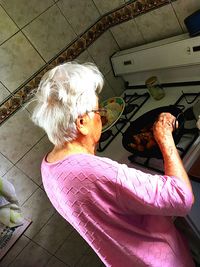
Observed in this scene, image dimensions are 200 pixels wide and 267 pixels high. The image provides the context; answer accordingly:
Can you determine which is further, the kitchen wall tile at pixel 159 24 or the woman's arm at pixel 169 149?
the kitchen wall tile at pixel 159 24

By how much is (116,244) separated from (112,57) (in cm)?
137

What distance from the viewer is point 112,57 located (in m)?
1.80

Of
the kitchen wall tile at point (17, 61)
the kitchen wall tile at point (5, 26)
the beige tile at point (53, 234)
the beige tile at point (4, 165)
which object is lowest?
the beige tile at point (53, 234)

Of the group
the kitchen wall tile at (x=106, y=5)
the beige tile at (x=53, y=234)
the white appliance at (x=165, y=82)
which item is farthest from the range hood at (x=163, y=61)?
the beige tile at (x=53, y=234)

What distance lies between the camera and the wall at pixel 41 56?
138 cm

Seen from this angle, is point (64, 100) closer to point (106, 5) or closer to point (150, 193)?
point (150, 193)

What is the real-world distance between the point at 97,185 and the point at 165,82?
3.63 ft

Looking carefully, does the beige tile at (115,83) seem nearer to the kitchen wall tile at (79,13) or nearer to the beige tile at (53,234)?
the kitchen wall tile at (79,13)

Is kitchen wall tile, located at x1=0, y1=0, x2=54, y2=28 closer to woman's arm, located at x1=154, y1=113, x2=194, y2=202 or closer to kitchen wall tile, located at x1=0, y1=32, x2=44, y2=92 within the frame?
kitchen wall tile, located at x1=0, y1=32, x2=44, y2=92

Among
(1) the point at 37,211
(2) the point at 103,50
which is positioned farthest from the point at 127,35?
(1) the point at 37,211

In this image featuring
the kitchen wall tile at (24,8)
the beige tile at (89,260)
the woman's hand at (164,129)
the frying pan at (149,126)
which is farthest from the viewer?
the beige tile at (89,260)

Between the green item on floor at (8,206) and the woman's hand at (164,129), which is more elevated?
the woman's hand at (164,129)

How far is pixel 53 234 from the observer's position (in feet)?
5.31

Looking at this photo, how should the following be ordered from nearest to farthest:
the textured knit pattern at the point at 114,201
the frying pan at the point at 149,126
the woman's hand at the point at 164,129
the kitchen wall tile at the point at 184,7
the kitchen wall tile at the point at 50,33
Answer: the textured knit pattern at the point at 114,201
the woman's hand at the point at 164,129
the frying pan at the point at 149,126
the kitchen wall tile at the point at 184,7
the kitchen wall tile at the point at 50,33
